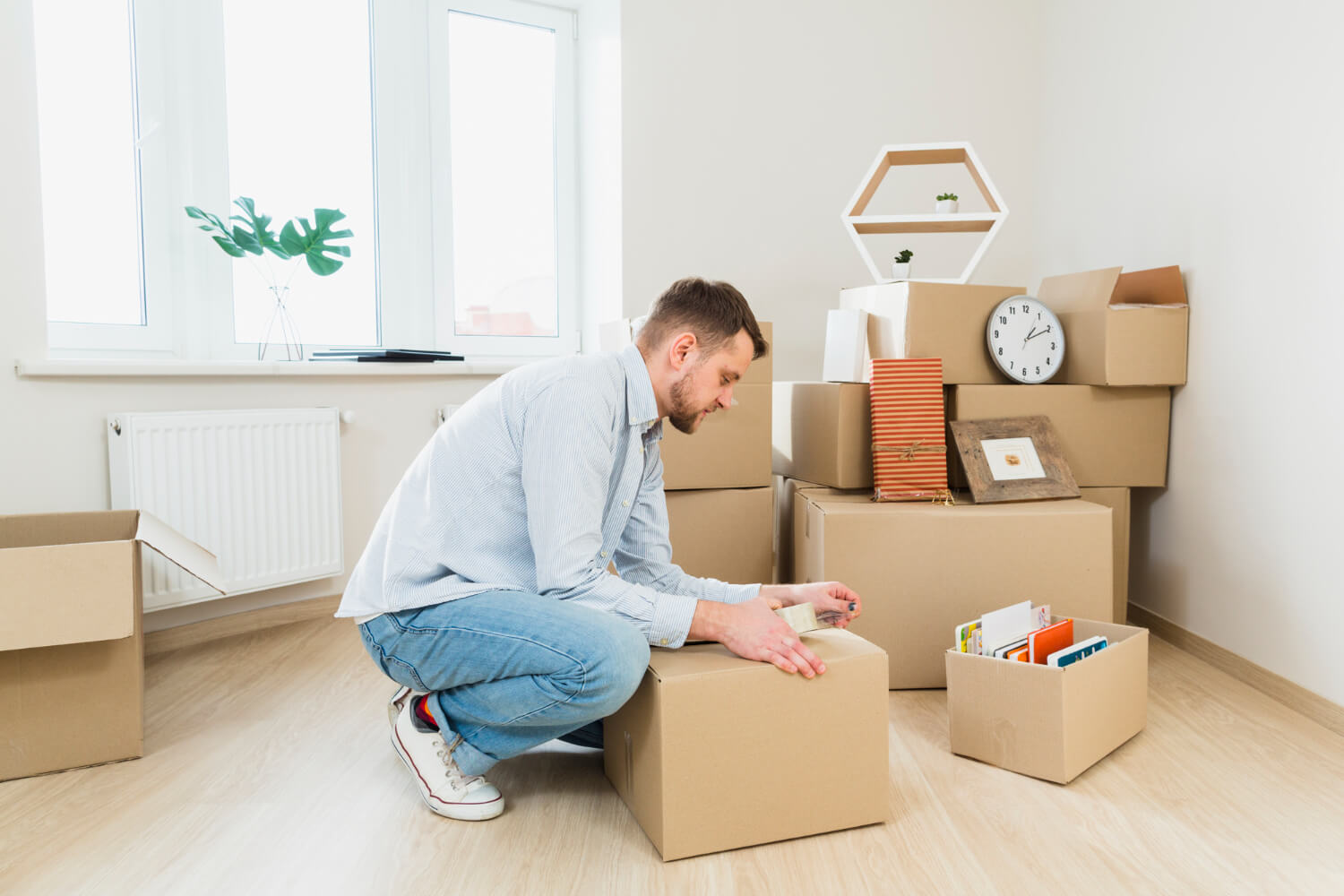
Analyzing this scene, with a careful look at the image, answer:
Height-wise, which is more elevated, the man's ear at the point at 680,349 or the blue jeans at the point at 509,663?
the man's ear at the point at 680,349

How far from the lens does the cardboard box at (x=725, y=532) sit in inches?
88.6

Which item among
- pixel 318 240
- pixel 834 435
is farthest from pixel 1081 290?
pixel 318 240

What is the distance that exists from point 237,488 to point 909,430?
162 centimetres

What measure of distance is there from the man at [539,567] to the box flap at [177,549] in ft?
1.42

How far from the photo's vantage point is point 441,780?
4.49 ft

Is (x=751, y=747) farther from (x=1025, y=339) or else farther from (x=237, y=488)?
(x=237, y=488)

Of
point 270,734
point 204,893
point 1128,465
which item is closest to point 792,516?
point 1128,465

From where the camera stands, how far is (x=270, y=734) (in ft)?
5.51

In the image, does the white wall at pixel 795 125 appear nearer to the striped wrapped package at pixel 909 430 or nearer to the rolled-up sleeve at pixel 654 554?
the striped wrapped package at pixel 909 430

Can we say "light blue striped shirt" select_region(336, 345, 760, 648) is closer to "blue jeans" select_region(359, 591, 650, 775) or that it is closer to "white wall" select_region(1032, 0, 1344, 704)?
"blue jeans" select_region(359, 591, 650, 775)

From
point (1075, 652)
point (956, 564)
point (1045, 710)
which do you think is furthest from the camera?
point (956, 564)

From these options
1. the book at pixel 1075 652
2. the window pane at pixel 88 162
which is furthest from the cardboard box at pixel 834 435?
the window pane at pixel 88 162

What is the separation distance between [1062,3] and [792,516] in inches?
72.6

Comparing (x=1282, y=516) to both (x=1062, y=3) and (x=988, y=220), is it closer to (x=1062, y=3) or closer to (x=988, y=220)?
(x=988, y=220)
